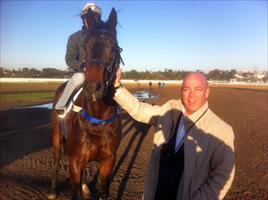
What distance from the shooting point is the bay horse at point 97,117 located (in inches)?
150

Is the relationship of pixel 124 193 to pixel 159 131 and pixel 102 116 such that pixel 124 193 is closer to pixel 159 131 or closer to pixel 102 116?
pixel 102 116

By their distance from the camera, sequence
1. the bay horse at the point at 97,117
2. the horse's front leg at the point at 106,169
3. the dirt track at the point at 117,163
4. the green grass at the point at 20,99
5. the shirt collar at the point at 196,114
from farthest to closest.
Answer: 1. the green grass at the point at 20,99
2. the dirt track at the point at 117,163
3. the horse's front leg at the point at 106,169
4. the bay horse at the point at 97,117
5. the shirt collar at the point at 196,114

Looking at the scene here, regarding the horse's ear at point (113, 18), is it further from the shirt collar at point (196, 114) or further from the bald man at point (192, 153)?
the shirt collar at point (196, 114)

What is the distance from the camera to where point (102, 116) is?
4469 millimetres

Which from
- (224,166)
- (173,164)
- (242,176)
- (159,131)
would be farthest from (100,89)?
(242,176)

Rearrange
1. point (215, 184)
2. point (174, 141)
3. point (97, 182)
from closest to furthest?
point (215, 184) < point (174, 141) < point (97, 182)

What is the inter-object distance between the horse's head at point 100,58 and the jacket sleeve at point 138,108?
239 mm

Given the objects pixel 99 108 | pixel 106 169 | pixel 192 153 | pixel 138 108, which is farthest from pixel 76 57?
pixel 192 153

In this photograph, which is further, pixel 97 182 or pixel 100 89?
pixel 97 182

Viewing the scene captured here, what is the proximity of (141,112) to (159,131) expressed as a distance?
383mm

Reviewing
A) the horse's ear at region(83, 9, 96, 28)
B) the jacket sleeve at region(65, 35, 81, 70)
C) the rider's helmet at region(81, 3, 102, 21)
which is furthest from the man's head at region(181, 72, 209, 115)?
the jacket sleeve at region(65, 35, 81, 70)

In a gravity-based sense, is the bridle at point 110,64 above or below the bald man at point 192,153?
above

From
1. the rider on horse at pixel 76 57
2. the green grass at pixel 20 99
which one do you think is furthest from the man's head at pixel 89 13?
the green grass at pixel 20 99

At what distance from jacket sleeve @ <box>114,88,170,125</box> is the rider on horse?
1222 mm
